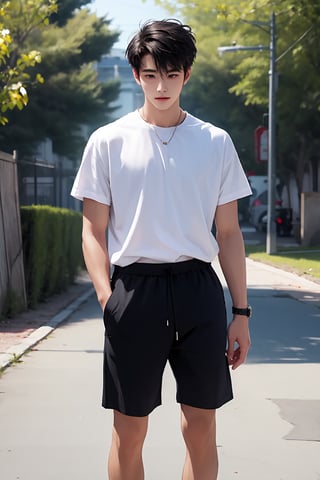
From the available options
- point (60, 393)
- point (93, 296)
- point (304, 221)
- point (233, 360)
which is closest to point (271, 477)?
point (233, 360)

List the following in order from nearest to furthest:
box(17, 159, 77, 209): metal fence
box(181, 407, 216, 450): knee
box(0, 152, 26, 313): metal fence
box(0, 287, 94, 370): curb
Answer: box(181, 407, 216, 450): knee, box(0, 287, 94, 370): curb, box(0, 152, 26, 313): metal fence, box(17, 159, 77, 209): metal fence

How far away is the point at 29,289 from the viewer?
13.9m

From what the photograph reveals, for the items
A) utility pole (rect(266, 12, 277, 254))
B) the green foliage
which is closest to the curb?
the green foliage

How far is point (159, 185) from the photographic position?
12.0 feet

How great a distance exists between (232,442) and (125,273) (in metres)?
2.64

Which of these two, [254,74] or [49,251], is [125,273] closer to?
[49,251]

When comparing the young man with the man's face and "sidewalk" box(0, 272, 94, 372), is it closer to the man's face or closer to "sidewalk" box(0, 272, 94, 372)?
the man's face

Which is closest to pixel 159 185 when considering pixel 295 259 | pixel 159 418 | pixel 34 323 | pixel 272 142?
pixel 159 418

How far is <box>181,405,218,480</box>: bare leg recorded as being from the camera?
3.72 meters

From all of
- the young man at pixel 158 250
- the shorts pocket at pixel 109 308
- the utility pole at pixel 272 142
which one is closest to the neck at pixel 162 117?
the young man at pixel 158 250

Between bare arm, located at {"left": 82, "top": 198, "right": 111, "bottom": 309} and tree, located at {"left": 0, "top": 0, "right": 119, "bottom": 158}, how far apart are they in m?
35.2

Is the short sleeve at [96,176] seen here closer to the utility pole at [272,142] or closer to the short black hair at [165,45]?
the short black hair at [165,45]

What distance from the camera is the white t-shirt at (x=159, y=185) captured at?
12.0ft

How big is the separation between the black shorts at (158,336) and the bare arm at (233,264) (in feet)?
0.45
